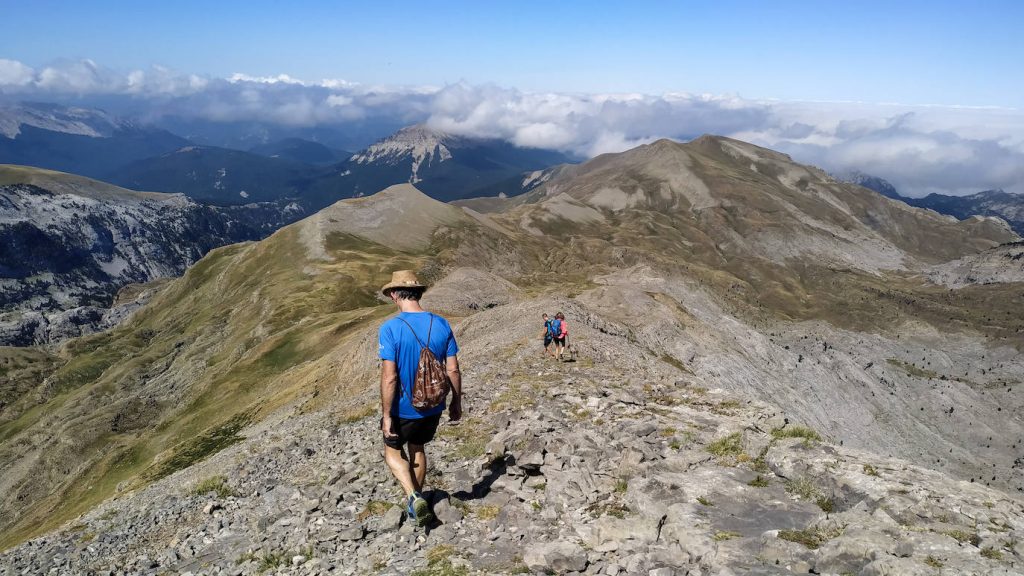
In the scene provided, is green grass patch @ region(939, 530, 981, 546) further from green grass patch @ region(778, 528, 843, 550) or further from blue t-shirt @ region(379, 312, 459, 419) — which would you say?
blue t-shirt @ region(379, 312, 459, 419)

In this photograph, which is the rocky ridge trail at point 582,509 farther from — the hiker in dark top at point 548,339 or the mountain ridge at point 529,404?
the hiker in dark top at point 548,339

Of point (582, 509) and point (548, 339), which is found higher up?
point (582, 509)

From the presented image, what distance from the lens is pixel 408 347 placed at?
1070cm

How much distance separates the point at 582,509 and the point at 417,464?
13.0ft

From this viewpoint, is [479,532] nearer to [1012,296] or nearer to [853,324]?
[853,324]

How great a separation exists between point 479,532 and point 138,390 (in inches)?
4013

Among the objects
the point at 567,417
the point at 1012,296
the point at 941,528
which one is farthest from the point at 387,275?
the point at 1012,296

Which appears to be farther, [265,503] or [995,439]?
[995,439]

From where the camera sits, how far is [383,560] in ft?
36.0

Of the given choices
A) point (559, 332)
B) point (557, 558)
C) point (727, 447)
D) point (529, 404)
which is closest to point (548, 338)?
point (559, 332)

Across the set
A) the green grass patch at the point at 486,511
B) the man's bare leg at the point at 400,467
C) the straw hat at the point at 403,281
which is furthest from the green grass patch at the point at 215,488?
the straw hat at the point at 403,281

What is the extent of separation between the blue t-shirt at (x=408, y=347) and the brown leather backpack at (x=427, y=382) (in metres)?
0.08

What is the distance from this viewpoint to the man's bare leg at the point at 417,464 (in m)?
11.5

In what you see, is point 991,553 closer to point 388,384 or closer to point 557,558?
point 557,558
